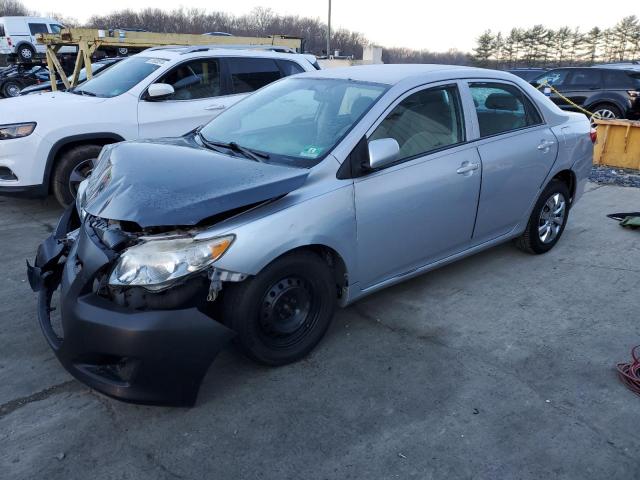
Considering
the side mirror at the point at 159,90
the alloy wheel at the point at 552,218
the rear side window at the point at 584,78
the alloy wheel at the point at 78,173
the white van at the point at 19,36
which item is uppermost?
the white van at the point at 19,36

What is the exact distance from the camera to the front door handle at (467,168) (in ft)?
12.7

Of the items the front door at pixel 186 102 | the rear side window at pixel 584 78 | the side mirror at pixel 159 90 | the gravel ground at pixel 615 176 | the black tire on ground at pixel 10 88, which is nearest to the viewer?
the side mirror at pixel 159 90

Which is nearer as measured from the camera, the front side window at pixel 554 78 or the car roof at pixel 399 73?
the car roof at pixel 399 73

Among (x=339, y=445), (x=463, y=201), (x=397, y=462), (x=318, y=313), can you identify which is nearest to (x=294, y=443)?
(x=339, y=445)

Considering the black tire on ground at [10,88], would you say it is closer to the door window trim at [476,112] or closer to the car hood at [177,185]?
the car hood at [177,185]

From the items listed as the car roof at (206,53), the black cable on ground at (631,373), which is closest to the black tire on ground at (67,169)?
the car roof at (206,53)

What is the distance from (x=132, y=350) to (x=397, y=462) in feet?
4.47

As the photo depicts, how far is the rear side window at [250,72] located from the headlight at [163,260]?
4754 millimetres

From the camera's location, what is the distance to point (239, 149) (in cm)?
355

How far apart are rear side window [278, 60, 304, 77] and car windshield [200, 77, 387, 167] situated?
322cm

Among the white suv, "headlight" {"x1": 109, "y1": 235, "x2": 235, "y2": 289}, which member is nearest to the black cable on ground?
"headlight" {"x1": 109, "y1": 235, "x2": 235, "y2": 289}

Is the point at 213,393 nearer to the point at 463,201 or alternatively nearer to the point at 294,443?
the point at 294,443

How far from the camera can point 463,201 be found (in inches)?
155

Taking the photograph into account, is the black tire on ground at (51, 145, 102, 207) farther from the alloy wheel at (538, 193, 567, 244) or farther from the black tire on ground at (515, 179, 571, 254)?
the alloy wheel at (538, 193, 567, 244)
